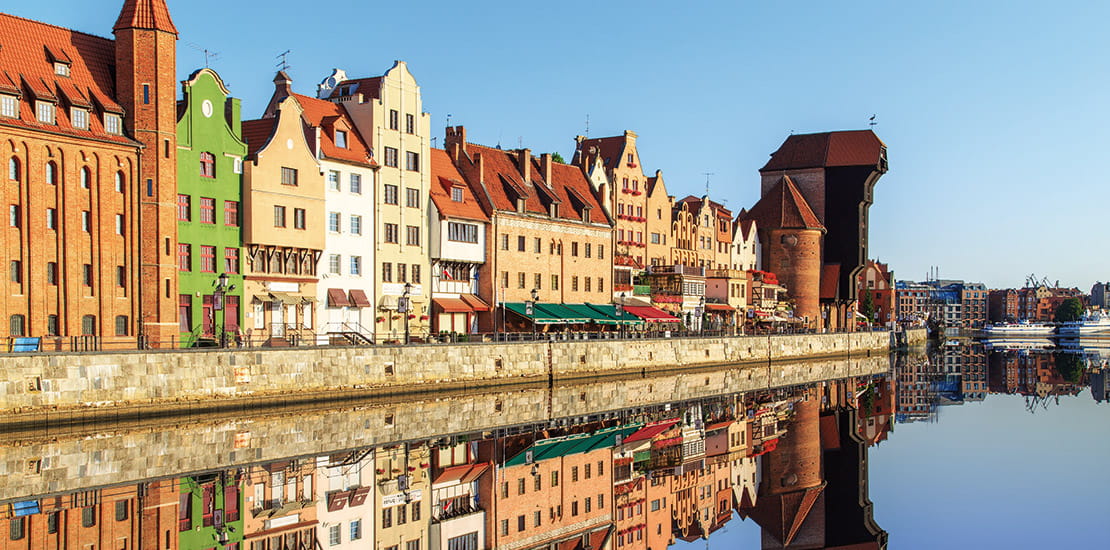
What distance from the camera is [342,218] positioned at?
6178cm

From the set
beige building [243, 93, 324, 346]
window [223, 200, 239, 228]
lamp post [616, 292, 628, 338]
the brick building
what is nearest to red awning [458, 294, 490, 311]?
lamp post [616, 292, 628, 338]

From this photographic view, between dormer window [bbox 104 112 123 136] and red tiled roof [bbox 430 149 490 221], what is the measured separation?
73.6 feet

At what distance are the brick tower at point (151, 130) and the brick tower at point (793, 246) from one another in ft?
247

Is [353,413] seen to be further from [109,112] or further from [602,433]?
[109,112]

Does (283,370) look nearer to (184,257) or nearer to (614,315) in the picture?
(184,257)

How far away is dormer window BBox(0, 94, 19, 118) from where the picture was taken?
44500mm

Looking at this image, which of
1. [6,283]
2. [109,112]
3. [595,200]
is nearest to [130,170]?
[109,112]

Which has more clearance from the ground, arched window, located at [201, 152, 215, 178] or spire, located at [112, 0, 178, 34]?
spire, located at [112, 0, 178, 34]

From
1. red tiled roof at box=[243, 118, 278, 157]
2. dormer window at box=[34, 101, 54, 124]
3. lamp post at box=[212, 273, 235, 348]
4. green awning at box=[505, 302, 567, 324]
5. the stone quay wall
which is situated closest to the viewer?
the stone quay wall

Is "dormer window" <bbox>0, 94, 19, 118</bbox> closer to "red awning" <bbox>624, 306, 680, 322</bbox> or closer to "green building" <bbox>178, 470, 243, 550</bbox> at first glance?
"green building" <bbox>178, 470, 243, 550</bbox>

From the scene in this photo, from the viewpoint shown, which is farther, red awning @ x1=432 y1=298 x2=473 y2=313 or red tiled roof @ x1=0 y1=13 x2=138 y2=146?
red awning @ x1=432 y1=298 x2=473 y2=313

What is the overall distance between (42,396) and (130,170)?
498 inches

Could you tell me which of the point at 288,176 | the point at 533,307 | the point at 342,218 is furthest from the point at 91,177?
the point at 533,307

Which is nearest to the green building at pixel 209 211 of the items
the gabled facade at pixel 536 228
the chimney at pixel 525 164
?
the gabled facade at pixel 536 228
